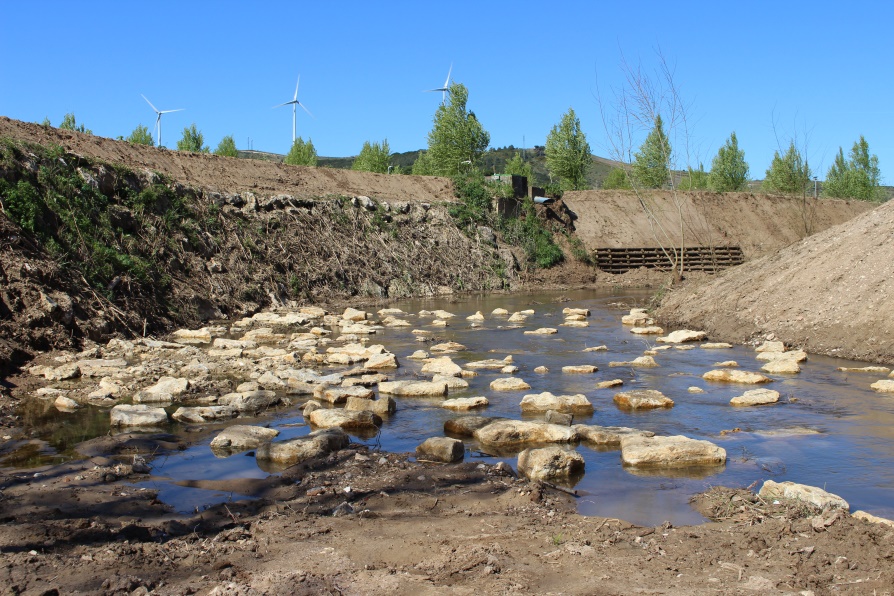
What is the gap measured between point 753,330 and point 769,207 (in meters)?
34.8

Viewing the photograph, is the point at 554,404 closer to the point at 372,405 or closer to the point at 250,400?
the point at 372,405

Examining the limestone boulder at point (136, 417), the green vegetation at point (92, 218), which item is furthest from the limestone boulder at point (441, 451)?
the green vegetation at point (92, 218)

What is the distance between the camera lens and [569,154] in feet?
188

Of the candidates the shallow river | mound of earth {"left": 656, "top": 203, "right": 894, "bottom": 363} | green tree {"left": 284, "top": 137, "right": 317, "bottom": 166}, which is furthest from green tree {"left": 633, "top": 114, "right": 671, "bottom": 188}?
the shallow river

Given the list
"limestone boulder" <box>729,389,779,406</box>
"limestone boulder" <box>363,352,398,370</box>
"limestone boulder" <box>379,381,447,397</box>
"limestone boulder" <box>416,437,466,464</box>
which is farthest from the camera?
"limestone boulder" <box>363,352,398,370</box>

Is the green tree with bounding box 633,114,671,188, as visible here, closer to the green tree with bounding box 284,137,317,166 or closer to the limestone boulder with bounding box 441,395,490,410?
the green tree with bounding box 284,137,317,166

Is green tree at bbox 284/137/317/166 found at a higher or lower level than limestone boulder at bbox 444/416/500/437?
higher

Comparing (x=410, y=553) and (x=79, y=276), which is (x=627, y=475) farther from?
(x=79, y=276)

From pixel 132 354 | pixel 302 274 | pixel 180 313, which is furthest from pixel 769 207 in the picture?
pixel 132 354

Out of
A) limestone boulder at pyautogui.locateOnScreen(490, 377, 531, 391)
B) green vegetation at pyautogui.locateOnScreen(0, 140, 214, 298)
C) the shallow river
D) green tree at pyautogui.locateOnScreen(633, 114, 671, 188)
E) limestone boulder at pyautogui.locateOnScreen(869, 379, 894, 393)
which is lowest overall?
the shallow river

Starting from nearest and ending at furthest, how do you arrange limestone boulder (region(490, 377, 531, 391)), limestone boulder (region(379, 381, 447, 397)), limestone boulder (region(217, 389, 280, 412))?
limestone boulder (region(217, 389, 280, 412))
limestone boulder (region(379, 381, 447, 397))
limestone boulder (region(490, 377, 531, 391))

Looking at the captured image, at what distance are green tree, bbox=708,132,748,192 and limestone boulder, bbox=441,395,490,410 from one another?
192 feet

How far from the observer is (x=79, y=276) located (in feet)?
51.0

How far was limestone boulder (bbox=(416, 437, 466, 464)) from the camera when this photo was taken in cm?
749
